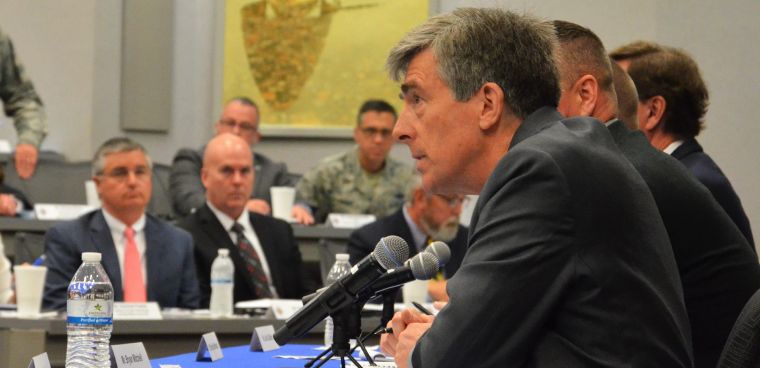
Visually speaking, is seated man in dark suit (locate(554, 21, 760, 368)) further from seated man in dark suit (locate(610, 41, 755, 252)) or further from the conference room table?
the conference room table

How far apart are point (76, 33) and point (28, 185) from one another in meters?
1.99

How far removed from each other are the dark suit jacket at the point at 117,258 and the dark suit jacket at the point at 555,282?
334cm

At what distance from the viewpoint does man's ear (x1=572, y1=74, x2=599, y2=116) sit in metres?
2.80

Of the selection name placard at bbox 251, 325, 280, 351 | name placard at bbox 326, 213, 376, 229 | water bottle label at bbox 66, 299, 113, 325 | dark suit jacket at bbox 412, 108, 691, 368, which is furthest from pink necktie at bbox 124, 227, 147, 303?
dark suit jacket at bbox 412, 108, 691, 368

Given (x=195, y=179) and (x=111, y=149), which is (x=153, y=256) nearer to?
(x=111, y=149)

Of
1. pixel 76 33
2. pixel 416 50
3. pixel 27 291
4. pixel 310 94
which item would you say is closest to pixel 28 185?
pixel 76 33

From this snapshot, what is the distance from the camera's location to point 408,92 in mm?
2158

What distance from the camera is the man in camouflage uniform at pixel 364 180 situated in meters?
7.81

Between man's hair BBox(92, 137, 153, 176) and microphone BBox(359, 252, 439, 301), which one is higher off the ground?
microphone BBox(359, 252, 439, 301)

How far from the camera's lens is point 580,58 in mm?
2857

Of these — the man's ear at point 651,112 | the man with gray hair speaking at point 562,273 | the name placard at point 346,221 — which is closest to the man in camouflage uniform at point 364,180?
the name placard at point 346,221

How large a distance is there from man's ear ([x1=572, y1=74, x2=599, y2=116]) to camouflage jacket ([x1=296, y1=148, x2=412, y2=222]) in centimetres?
496

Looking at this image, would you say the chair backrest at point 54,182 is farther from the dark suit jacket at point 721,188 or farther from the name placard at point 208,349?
the dark suit jacket at point 721,188

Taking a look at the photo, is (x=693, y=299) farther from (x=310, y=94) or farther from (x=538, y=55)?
(x=310, y=94)
